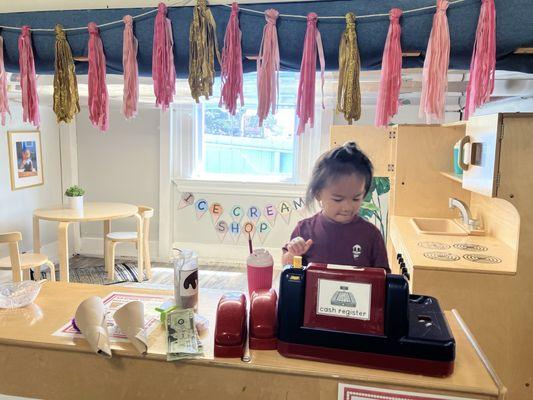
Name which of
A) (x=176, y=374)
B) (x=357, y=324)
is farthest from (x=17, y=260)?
(x=357, y=324)

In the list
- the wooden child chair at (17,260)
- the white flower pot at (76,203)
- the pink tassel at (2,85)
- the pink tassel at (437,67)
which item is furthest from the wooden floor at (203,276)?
the pink tassel at (437,67)

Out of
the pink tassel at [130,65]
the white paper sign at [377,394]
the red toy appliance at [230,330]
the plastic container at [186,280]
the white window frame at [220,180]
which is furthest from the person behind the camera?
the white window frame at [220,180]

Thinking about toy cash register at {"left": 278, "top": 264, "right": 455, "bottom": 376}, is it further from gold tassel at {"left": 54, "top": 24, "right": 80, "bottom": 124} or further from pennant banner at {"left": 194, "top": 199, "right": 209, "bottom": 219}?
pennant banner at {"left": 194, "top": 199, "right": 209, "bottom": 219}

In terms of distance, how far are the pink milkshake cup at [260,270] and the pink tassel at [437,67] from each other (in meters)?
0.66

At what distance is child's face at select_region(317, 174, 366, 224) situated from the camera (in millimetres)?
1700

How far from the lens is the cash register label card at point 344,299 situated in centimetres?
116

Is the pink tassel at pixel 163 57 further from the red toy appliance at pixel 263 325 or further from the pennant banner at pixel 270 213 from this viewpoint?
the pennant banner at pixel 270 213

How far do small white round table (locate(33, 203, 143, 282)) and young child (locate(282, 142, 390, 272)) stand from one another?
2702 millimetres

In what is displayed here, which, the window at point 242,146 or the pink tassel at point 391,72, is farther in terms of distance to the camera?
the window at point 242,146

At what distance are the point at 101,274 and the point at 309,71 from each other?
3.94 m

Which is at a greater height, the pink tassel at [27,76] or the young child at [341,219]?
the pink tassel at [27,76]

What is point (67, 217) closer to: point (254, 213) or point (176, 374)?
point (254, 213)

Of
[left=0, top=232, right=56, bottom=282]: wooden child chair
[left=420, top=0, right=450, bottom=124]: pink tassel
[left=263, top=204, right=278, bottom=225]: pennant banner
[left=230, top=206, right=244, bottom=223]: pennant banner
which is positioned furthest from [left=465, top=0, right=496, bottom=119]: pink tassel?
[left=230, top=206, right=244, bottom=223]: pennant banner

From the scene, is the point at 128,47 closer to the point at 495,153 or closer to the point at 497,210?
the point at 495,153
